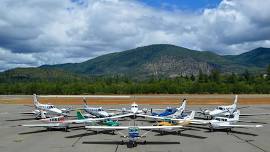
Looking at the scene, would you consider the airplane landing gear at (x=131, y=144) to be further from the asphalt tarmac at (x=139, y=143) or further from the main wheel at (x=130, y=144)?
the asphalt tarmac at (x=139, y=143)

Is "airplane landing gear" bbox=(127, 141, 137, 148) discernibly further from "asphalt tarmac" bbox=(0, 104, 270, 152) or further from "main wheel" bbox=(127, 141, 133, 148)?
"asphalt tarmac" bbox=(0, 104, 270, 152)

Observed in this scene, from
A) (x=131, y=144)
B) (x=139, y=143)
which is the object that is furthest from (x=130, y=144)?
(x=139, y=143)

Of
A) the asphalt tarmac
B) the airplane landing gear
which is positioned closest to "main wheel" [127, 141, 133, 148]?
the airplane landing gear

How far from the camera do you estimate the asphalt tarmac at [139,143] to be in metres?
31.1

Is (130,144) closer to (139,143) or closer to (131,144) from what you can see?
(131,144)

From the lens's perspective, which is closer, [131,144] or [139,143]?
[131,144]

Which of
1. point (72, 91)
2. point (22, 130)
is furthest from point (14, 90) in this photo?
point (22, 130)

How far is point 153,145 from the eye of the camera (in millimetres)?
32594

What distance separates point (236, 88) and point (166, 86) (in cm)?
2841

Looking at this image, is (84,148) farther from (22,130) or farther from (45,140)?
(22,130)

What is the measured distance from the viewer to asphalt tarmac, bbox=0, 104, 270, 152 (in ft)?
102

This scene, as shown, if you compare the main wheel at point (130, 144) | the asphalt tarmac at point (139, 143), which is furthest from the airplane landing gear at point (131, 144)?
the asphalt tarmac at point (139, 143)

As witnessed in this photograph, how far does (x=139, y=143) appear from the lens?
33469 mm

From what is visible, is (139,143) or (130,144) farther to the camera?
(139,143)
